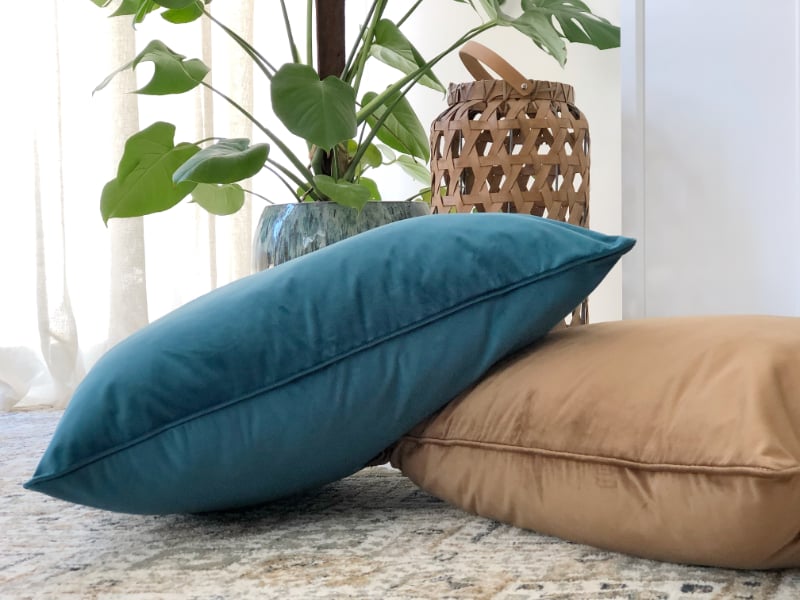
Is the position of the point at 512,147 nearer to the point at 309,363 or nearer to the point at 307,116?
the point at 307,116

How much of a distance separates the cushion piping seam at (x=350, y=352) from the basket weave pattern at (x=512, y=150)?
2.32 ft

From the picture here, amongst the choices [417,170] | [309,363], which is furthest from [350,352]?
[417,170]

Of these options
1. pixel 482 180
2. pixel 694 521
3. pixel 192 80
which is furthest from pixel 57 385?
pixel 694 521

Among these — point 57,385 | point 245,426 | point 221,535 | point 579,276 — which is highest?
point 579,276

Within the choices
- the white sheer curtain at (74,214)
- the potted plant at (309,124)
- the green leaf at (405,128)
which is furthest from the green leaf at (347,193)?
the white sheer curtain at (74,214)

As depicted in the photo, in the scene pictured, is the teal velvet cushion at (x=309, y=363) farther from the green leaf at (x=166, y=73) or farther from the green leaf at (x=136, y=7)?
the green leaf at (x=136, y=7)

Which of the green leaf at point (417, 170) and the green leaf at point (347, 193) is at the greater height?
the green leaf at point (417, 170)

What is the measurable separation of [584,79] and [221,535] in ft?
5.11

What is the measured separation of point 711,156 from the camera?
1569 millimetres

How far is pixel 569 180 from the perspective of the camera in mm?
1485

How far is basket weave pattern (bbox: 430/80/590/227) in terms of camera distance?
145cm

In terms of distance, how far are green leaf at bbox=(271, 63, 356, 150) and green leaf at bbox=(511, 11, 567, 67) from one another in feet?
1.05

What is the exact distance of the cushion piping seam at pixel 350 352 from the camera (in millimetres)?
699

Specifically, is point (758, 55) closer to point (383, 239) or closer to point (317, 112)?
point (317, 112)
